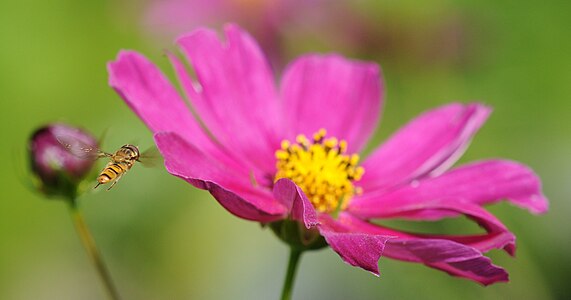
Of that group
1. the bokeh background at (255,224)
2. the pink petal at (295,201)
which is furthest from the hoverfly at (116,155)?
the bokeh background at (255,224)

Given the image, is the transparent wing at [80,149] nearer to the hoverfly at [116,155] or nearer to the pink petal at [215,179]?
the hoverfly at [116,155]

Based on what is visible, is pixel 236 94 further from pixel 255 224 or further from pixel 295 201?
pixel 255 224

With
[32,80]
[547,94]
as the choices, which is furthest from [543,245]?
[32,80]

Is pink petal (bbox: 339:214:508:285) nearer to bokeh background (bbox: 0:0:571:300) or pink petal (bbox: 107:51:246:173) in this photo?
pink petal (bbox: 107:51:246:173)

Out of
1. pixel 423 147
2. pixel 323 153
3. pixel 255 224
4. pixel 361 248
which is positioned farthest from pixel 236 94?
pixel 255 224

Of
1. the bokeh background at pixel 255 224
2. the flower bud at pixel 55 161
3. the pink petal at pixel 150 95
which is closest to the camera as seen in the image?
the pink petal at pixel 150 95

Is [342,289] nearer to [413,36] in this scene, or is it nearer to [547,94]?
[413,36]
